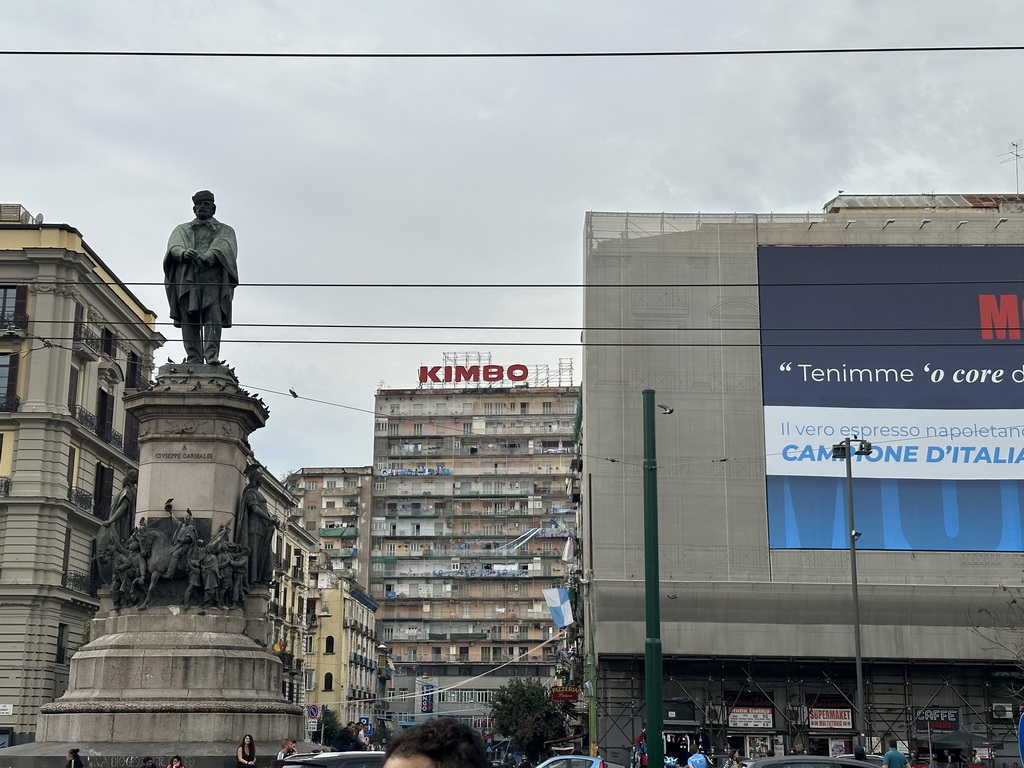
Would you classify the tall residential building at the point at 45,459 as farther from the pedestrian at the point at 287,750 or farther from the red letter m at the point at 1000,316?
the red letter m at the point at 1000,316

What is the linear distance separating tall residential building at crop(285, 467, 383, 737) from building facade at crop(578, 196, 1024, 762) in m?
42.4

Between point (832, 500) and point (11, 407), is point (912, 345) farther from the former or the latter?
point (11, 407)

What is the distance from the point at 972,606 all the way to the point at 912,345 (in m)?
9.81

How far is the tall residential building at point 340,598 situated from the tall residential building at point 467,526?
2043mm

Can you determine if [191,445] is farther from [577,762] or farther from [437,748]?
[437,748]

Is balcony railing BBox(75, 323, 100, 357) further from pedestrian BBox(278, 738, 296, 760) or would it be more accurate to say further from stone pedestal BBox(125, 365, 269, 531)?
pedestrian BBox(278, 738, 296, 760)

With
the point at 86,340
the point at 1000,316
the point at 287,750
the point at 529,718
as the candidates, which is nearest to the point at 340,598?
the point at 529,718

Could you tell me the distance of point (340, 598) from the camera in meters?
95.4

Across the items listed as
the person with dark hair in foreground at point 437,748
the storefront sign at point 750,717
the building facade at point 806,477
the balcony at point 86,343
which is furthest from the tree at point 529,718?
the person with dark hair in foreground at point 437,748

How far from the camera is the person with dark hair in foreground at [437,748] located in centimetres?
371

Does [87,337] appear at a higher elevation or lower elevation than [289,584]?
higher

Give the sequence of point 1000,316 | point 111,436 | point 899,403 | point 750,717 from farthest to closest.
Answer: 1. point 111,436
2. point 1000,316
3. point 899,403
4. point 750,717

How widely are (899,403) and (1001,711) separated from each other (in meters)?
11.7

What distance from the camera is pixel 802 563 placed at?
49.9 metres
